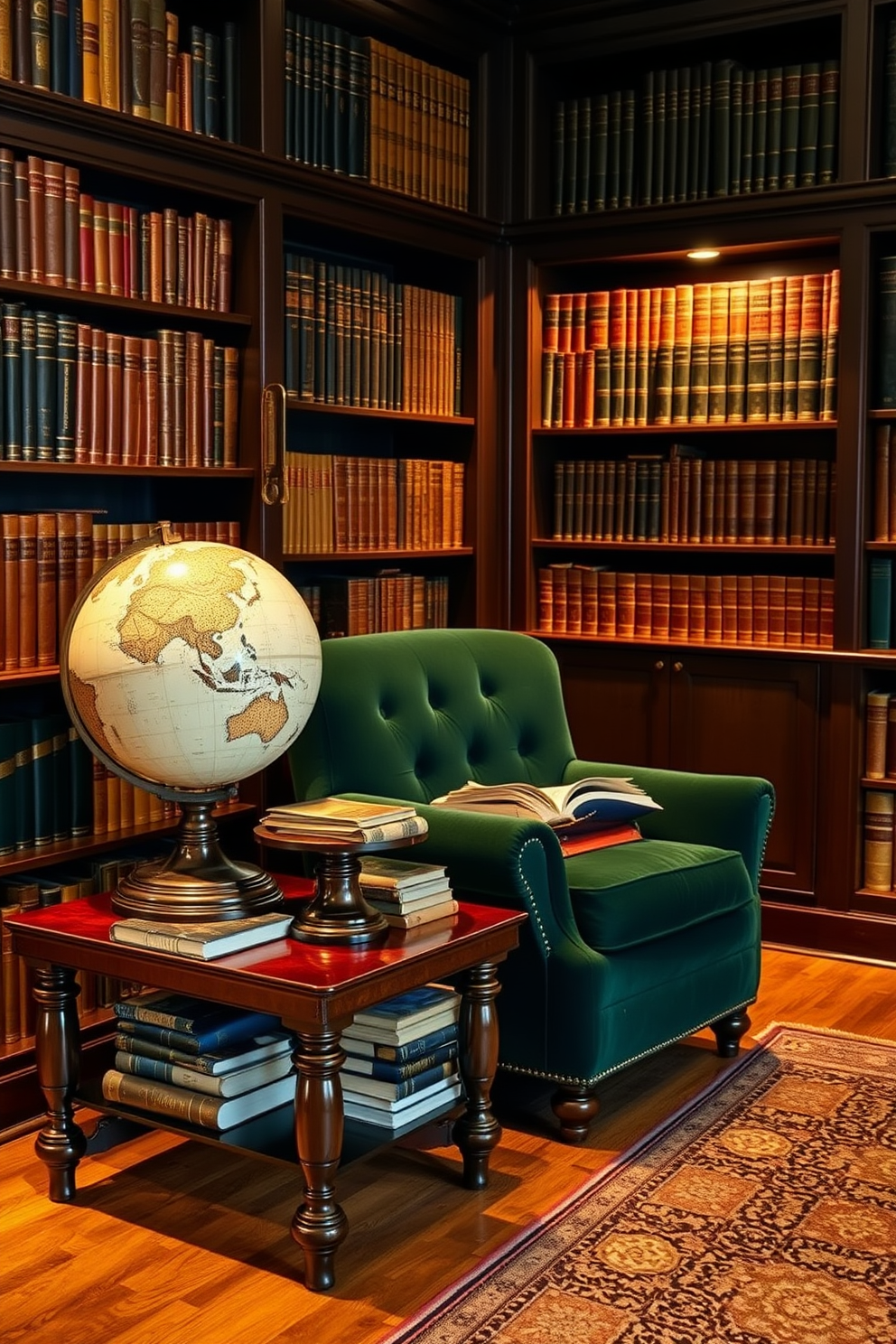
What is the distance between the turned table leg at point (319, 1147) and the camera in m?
2.53

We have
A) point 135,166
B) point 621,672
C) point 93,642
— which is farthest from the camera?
point 621,672

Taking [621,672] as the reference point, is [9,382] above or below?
above

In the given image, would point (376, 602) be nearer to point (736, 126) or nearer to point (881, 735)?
point (881, 735)

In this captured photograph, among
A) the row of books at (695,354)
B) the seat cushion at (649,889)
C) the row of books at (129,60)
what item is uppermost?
the row of books at (129,60)

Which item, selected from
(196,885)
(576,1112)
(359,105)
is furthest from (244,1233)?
(359,105)

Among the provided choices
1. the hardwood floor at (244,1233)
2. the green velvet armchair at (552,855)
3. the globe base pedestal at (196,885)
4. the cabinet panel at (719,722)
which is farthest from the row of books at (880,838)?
the globe base pedestal at (196,885)

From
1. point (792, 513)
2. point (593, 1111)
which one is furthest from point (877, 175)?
point (593, 1111)

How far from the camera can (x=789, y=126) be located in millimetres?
4480

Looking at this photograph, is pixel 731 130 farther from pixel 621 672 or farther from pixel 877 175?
pixel 621 672

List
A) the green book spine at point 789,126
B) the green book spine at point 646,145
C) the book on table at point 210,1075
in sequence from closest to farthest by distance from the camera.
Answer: the book on table at point 210,1075, the green book spine at point 789,126, the green book spine at point 646,145

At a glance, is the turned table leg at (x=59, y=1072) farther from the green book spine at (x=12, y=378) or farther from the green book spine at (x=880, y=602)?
the green book spine at (x=880, y=602)

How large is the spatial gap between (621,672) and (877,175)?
161 centimetres

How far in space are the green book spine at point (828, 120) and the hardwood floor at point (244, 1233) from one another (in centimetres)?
259

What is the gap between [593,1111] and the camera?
3.19m
